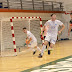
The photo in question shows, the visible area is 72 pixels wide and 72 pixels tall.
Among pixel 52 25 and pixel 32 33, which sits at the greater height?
pixel 52 25

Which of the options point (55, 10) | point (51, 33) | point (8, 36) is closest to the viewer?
point (51, 33)

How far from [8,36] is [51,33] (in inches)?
311

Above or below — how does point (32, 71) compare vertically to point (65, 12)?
below

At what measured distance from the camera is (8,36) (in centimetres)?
1711

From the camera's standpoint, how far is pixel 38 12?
747 inches

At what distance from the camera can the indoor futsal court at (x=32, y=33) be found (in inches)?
383

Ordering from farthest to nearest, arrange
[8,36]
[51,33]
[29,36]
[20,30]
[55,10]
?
[55,10], [20,30], [8,36], [29,36], [51,33]

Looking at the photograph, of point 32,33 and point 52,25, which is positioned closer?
point 52,25

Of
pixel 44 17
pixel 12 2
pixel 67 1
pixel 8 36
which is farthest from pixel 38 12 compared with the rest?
pixel 67 1

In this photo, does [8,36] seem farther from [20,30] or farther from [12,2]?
[12,2]

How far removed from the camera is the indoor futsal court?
9727 mm

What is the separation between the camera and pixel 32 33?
61.6 ft

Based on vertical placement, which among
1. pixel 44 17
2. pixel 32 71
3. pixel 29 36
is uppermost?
pixel 44 17

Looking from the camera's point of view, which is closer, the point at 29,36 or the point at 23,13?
the point at 29,36
